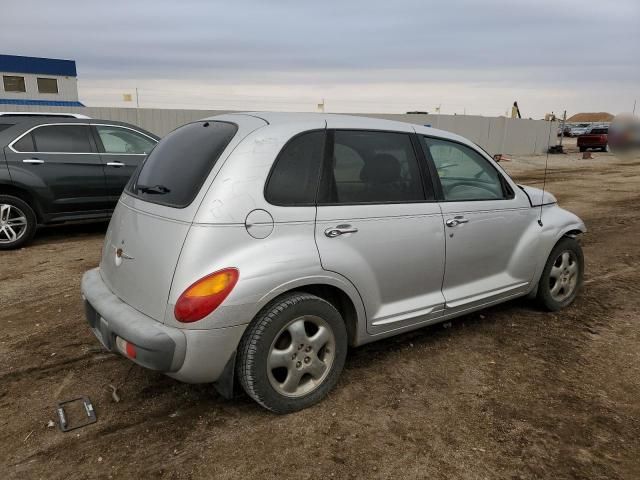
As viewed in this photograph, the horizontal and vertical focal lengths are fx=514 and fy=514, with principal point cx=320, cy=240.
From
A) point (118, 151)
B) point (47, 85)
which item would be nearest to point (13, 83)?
point (47, 85)

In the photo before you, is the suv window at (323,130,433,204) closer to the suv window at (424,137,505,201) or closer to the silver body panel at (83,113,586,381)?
the silver body panel at (83,113,586,381)

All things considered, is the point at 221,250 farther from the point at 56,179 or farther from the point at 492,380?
the point at 56,179

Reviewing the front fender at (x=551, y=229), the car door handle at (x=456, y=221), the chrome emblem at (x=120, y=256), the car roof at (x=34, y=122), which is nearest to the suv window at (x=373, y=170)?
the car door handle at (x=456, y=221)

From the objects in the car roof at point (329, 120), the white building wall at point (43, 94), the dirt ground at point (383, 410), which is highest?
the white building wall at point (43, 94)

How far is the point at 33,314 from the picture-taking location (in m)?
4.50

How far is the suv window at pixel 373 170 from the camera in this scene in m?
3.14

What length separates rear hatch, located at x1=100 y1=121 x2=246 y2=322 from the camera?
106 inches

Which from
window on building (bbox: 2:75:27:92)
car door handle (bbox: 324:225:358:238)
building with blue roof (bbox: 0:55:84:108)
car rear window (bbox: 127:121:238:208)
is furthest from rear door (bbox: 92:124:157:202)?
window on building (bbox: 2:75:27:92)

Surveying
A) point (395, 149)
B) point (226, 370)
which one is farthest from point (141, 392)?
point (395, 149)

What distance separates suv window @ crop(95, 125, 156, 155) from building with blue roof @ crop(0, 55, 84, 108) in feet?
69.8

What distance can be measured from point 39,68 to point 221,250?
92.2 ft

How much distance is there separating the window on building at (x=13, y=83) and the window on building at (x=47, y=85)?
0.72m

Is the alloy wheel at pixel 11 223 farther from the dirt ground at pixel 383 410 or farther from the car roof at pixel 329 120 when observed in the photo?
the car roof at pixel 329 120

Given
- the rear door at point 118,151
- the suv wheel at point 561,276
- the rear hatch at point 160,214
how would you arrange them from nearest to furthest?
1. the rear hatch at point 160,214
2. the suv wheel at point 561,276
3. the rear door at point 118,151
